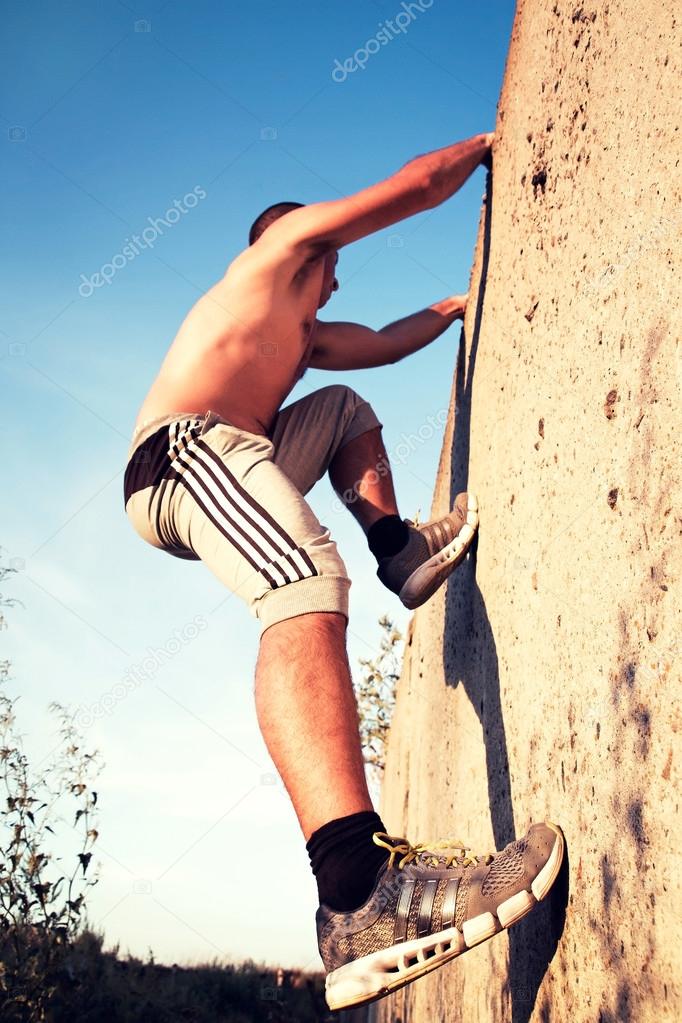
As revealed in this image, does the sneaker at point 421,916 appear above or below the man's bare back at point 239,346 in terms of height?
below

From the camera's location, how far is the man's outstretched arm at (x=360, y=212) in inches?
88.8

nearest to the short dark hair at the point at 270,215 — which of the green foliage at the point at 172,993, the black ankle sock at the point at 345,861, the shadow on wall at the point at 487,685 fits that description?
the shadow on wall at the point at 487,685

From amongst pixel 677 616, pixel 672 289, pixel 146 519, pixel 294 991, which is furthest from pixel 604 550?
pixel 294 991

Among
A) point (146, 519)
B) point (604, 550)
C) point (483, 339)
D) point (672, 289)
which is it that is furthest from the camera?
A: point (483, 339)

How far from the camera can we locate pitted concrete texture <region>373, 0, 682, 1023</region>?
1231mm

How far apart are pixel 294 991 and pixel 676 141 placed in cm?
792

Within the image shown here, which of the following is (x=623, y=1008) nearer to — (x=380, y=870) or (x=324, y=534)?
(x=380, y=870)

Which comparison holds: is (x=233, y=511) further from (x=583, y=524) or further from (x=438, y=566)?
(x=438, y=566)

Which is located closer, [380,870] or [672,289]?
[672,289]

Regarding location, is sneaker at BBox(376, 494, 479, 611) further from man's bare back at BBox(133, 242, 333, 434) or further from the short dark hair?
the short dark hair

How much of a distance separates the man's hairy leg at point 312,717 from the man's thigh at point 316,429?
1.00m

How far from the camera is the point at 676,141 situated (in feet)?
4.27

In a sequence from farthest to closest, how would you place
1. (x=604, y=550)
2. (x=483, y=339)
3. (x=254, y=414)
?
(x=483, y=339)
(x=254, y=414)
(x=604, y=550)

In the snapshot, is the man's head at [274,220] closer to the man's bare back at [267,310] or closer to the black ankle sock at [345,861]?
the man's bare back at [267,310]
